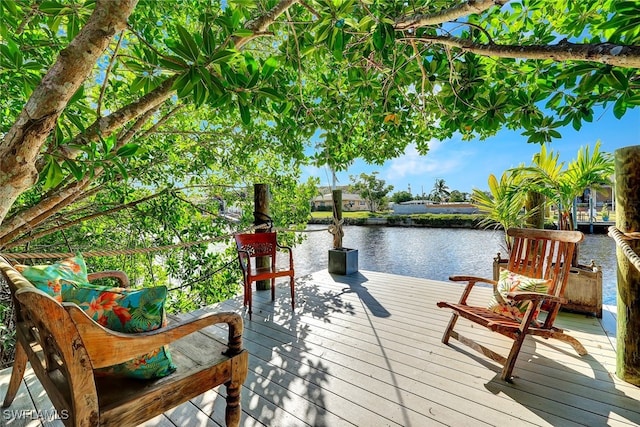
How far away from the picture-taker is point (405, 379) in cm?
183

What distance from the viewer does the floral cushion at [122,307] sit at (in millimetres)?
1036

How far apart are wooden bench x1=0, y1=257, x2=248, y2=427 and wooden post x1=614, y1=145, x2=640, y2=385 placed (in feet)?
7.19

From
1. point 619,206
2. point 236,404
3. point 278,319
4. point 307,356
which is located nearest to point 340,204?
point 278,319

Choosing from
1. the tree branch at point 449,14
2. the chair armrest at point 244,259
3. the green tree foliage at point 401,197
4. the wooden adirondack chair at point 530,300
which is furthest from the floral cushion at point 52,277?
the green tree foliage at point 401,197

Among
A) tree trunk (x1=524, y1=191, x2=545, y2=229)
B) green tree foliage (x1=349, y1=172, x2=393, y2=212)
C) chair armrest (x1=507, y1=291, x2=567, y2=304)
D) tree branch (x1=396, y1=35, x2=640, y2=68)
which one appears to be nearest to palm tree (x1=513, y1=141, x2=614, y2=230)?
tree trunk (x1=524, y1=191, x2=545, y2=229)

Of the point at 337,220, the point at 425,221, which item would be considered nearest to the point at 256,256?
the point at 337,220

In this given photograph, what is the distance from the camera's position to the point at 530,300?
5.96 ft

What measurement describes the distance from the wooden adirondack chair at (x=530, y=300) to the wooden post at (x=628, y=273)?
0.26 metres

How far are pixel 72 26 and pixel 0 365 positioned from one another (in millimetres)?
3034

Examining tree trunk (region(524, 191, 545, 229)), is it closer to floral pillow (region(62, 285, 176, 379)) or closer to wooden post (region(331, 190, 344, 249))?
wooden post (region(331, 190, 344, 249))

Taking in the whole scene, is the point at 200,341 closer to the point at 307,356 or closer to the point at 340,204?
the point at 307,356

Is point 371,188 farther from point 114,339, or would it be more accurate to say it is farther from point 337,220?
point 114,339

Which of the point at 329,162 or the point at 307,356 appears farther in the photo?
the point at 329,162

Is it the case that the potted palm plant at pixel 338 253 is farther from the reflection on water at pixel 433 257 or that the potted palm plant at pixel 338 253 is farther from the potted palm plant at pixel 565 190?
the potted palm plant at pixel 565 190
